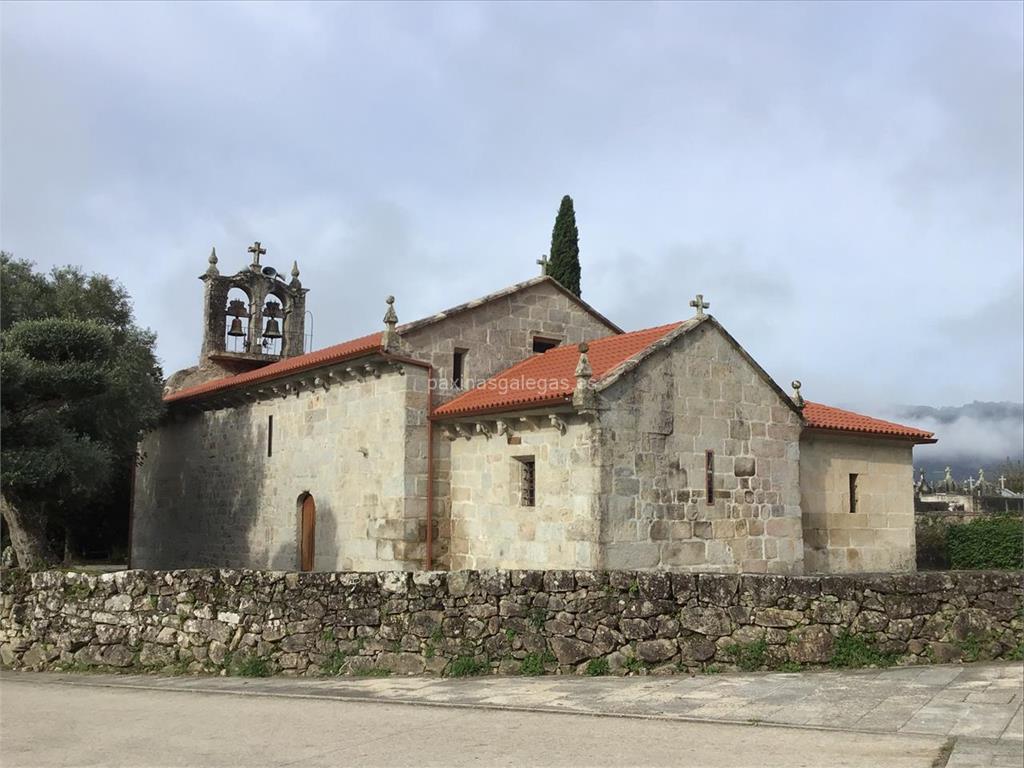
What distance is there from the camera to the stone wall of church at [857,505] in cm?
1917

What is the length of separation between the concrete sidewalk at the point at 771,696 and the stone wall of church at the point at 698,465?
4.95 meters

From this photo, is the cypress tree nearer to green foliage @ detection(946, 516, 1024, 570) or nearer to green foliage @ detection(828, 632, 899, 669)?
green foliage @ detection(946, 516, 1024, 570)

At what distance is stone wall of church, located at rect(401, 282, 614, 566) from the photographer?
1798cm

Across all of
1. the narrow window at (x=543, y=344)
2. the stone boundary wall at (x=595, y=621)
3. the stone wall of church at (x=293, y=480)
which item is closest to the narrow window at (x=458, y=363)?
the stone wall of church at (x=293, y=480)

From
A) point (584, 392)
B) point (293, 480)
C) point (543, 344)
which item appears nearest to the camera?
point (584, 392)

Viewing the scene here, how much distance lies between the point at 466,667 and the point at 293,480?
11173 mm

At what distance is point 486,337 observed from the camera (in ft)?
65.0

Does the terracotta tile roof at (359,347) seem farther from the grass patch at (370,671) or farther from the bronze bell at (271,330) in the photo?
the grass patch at (370,671)

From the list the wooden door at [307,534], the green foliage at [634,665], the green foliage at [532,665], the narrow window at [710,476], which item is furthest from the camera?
the wooden door at [307,534]

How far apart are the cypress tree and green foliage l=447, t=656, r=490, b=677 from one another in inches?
700

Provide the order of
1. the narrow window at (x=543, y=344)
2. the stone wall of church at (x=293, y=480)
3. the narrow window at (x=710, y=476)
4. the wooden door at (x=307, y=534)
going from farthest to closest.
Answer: the narrow window at (x=543, y=344), the wooden door at (x=307, y=534), the stone wall of church at (x=293, y=480), the narrow window at (x=710, y=476)

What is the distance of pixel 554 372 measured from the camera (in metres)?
18.0

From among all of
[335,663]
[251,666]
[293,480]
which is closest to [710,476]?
[335,663]

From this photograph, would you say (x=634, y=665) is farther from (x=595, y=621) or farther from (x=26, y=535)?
(x=26, y=535)
